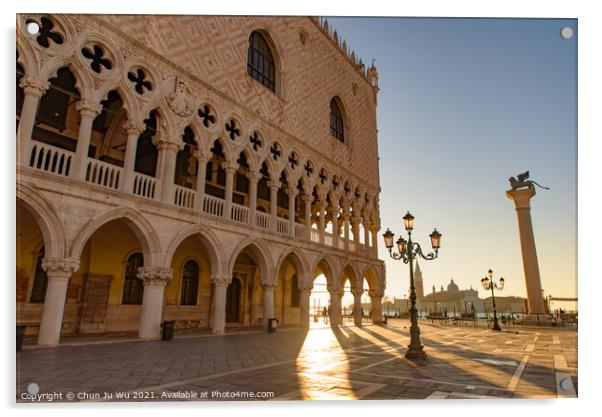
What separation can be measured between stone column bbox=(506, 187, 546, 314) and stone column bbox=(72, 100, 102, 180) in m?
19.7

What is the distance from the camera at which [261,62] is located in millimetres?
15906

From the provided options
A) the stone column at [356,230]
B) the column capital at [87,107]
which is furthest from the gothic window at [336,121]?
the column capital at [87,107]

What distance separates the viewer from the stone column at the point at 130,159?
9.73m

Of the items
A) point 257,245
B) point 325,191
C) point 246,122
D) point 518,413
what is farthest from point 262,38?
point 518,413

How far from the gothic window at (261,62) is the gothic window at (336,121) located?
4.50 meters

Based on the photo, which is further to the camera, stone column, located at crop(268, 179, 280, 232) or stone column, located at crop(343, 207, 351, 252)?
stone column, located at crop(343, 207, 351, 252)

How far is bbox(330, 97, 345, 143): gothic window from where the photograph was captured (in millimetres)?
19891

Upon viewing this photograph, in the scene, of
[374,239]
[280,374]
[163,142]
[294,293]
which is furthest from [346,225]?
[280,374]

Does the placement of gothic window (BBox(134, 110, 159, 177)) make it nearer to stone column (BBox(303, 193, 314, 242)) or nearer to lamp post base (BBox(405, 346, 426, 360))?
stone column (BBox(303, 193, 314, 242))

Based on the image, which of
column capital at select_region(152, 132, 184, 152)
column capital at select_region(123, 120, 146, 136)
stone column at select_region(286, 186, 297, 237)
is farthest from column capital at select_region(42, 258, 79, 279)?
stone column at select_region(286, 186, 297, 237)

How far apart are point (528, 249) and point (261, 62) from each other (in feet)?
54.5

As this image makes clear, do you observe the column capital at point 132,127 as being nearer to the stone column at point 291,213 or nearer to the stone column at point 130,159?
the stone column at point 130,159

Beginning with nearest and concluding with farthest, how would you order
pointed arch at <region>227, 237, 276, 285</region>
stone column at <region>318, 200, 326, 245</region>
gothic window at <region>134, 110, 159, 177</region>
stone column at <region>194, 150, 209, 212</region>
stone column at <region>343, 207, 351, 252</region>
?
stone column at <region>194, 150, 209, 212</region>, pointed arch at <region>227, 237, 276, 285</region>, gothic window at <region>134, 110, 159, 177</region>, stone column at <region>318, 200, 326, 245</region>, stone column at <region>343, 207, 351, 252</region>

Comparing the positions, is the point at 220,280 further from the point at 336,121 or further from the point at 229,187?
the point at 336,121
